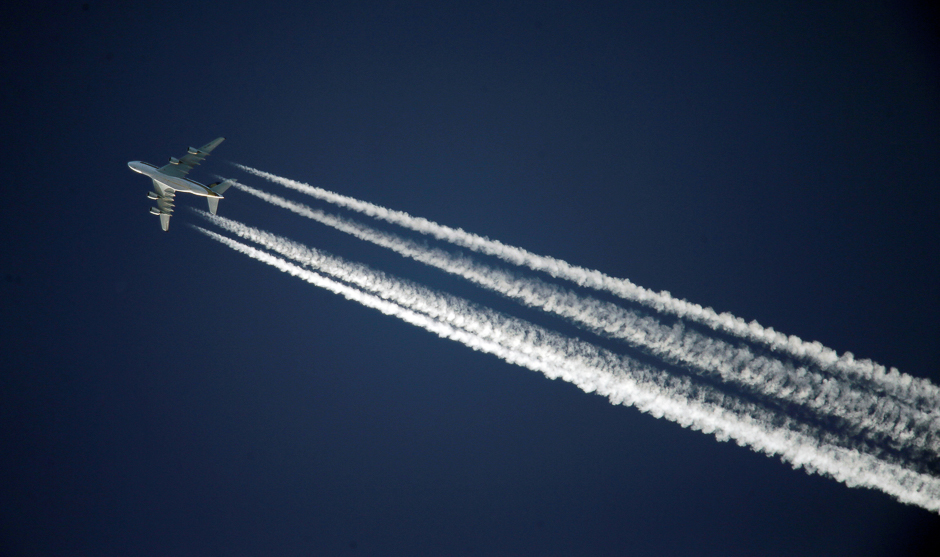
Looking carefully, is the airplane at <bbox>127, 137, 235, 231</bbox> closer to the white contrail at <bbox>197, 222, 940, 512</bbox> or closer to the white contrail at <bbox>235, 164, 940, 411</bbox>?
the white contrail at <bbox>235, 164, 940, 411</bbox>

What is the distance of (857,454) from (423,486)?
17958 mm

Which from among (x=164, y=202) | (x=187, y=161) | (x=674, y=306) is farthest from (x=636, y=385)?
(x=164, y=202)

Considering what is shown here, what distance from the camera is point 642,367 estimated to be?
603 inches

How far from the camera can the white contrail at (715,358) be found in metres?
14.0

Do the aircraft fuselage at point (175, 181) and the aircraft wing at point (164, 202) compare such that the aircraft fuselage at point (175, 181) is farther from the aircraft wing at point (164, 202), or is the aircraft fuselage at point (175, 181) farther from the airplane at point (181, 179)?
the aircraft wing at point (164, 202)

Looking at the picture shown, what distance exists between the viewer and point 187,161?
18.5 m

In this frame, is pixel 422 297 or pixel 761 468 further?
pixel 761 468

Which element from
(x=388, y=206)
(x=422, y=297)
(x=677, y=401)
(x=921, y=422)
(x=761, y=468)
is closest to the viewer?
(x=921, y=422)

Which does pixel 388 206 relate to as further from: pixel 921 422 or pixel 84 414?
pixel 921 422

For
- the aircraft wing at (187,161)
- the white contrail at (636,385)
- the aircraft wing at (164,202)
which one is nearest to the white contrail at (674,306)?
the aircraft wing at (187,161)

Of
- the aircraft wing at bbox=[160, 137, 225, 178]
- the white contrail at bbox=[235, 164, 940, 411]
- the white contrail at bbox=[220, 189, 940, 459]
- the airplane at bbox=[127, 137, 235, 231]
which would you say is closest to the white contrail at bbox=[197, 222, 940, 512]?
the white contrail at bbox=[220, 189, 940, 459]

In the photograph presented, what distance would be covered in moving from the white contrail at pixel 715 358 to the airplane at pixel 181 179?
Answer: 769 cm

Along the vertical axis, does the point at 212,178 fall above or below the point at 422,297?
above

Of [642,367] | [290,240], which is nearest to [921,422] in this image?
[642,367]
